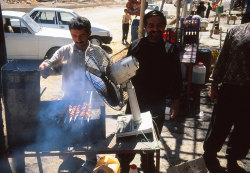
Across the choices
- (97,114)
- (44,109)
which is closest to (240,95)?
(97,114)

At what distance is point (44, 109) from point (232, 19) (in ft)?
67.1

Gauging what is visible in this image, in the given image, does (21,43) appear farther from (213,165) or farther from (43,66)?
(213,165)

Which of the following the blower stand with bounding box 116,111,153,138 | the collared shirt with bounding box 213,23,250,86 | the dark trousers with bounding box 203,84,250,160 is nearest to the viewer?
the blower stand with bounding box 116,111,153,138

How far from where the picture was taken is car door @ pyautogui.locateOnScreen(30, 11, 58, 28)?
1048 centimetres

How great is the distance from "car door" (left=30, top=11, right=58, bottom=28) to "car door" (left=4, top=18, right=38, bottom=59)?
2028 millimetres

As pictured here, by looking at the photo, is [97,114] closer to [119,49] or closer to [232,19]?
[119,49]

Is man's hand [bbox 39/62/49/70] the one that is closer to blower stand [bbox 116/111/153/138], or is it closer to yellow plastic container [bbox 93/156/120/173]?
blower stand [bbox 116/111/153/138]

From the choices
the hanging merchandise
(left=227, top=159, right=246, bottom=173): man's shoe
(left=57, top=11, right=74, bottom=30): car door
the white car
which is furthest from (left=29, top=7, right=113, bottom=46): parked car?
(left=227, top=159, right=246, bottom=173): man's shoe

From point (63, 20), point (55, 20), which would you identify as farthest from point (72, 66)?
point (63, 20)

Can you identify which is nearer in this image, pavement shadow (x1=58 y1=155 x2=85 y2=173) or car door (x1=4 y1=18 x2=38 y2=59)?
pavement shadow (x1=58 y1=155 x2=85 y2=173)

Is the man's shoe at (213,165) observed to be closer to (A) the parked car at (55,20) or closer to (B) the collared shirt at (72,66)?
(B) the collared shirt at (72,66)

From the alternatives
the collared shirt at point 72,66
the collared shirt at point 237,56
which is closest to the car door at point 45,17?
the collared shirt at point 72,66

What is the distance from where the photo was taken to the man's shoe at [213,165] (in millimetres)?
3408

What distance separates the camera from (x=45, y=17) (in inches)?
420
